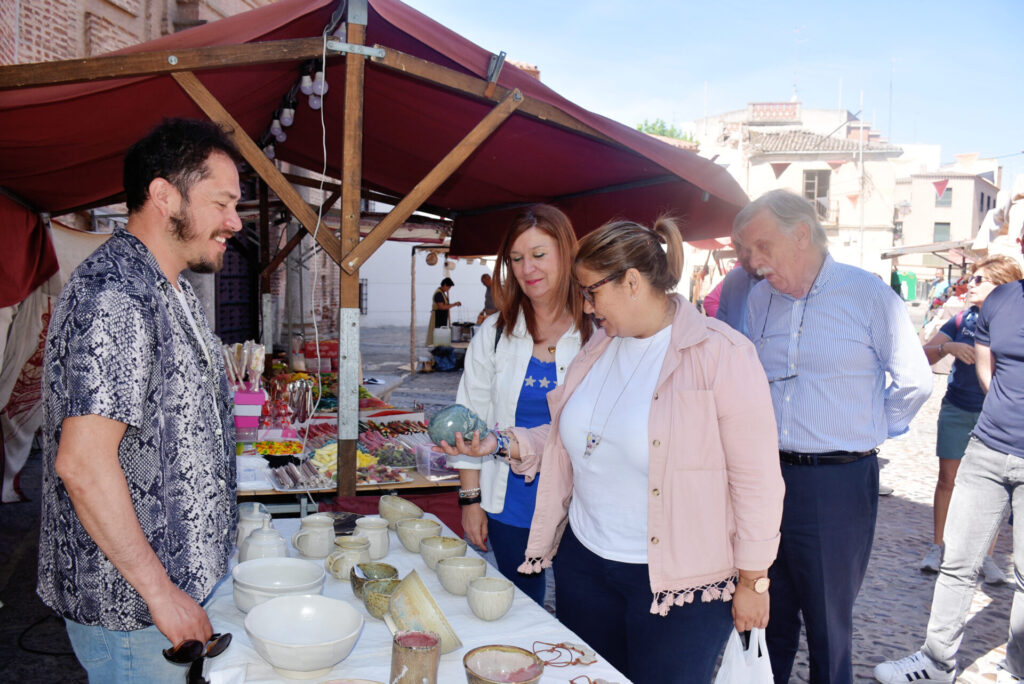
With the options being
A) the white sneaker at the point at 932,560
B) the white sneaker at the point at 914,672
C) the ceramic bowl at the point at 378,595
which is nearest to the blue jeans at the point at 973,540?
the white sneaker at the point at 914,672

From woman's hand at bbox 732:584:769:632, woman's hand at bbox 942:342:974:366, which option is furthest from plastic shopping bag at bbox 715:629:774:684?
woman's hand at bbox 942:342:974:366

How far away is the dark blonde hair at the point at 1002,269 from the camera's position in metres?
3.88

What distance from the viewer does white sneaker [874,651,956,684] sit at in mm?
3180

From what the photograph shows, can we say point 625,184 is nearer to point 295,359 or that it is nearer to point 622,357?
point 622,357

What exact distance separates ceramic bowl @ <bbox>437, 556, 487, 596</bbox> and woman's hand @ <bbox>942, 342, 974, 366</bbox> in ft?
11.8

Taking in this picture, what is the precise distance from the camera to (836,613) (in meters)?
2.40

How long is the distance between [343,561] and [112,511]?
29.1 inches

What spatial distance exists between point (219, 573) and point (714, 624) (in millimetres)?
1284

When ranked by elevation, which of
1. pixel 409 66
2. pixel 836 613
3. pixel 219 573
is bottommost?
pixel 836 613

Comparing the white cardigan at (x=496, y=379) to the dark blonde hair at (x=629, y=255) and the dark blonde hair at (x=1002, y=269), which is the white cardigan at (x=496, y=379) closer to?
the dark blonde hair at (x=629, y=255)

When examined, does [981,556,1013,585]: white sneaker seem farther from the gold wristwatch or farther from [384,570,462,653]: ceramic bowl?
[384,570,462,653]: ceramic bowl

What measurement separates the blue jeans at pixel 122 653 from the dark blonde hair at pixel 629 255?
1406 mm

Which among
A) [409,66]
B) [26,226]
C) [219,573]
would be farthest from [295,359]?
[219,573]

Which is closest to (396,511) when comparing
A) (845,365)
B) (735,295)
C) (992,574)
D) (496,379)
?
(496,379)
